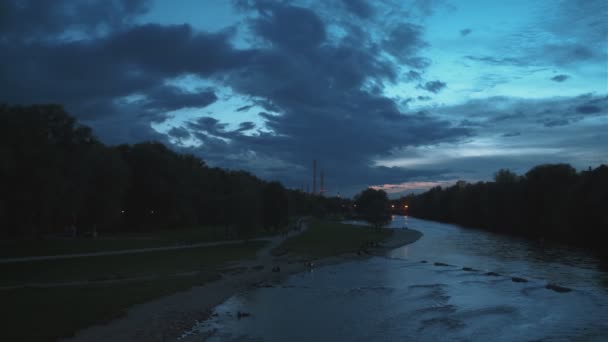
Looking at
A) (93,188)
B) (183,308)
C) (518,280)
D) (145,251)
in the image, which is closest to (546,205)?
(518,280)

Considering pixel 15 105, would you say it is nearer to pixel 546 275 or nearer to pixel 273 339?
pixel 273 339

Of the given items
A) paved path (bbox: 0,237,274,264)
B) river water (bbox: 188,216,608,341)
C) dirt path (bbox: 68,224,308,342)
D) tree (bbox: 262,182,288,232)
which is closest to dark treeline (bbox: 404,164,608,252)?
river water (bbox: 188,216,608,341)

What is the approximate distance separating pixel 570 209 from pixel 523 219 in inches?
1177

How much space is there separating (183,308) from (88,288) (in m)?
6.52

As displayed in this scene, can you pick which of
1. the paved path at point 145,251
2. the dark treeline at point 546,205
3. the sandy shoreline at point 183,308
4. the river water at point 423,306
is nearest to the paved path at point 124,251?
the paved path at point 145,251

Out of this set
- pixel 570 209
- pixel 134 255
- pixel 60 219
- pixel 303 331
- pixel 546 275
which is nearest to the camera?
pixel 303 331

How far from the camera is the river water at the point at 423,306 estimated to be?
83.9 ft

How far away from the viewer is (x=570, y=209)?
8256 cm

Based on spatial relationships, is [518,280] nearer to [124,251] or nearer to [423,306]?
[423,306]

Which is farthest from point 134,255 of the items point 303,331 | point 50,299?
point 303,331

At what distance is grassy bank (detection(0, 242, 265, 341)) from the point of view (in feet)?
71.4

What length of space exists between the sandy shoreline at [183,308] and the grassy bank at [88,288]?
2.58 ft

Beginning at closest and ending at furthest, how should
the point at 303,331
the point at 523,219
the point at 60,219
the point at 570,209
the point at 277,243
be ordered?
the point at 303,331 → the point at 60,219 → the point at 277,243 → the point at 570,209 → the point at 523,219

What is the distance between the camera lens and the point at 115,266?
41188 millimetres
